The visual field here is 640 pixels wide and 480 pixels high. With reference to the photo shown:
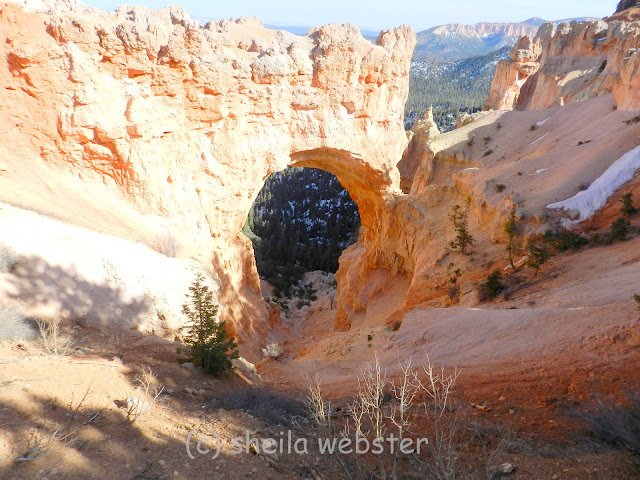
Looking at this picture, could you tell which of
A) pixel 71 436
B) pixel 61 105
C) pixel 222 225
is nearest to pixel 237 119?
pixel 222 225

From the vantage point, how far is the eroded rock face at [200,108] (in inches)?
412

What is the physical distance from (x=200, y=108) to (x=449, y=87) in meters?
109

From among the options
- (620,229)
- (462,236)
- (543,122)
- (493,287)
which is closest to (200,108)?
(462,236)

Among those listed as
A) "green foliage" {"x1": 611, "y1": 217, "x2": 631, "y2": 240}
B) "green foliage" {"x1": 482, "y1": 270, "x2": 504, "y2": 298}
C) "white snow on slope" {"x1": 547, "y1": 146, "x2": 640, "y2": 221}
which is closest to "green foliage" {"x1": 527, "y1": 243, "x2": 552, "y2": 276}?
"green foliage" {"x1": 482, "y1": 270, "x2": 504, "y2": 298}

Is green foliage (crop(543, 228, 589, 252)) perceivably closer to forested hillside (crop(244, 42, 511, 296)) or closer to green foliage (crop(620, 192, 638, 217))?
green foliage (crop(620, 192, 638, 217))

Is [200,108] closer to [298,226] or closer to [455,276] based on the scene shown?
[455,276]

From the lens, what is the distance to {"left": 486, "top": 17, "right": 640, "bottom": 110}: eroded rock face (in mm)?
27172

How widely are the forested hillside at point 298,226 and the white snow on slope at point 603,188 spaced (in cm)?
1956

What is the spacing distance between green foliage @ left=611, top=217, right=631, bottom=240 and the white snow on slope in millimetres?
1782

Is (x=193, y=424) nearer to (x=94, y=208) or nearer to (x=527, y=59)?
(x=94, y=208)

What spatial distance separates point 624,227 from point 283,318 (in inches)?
637

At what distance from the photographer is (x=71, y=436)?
3.87 meters

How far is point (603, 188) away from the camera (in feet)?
40.2

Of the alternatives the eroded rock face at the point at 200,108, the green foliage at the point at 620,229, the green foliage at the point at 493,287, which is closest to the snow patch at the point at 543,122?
the eroded rock face at the point at 200,108
